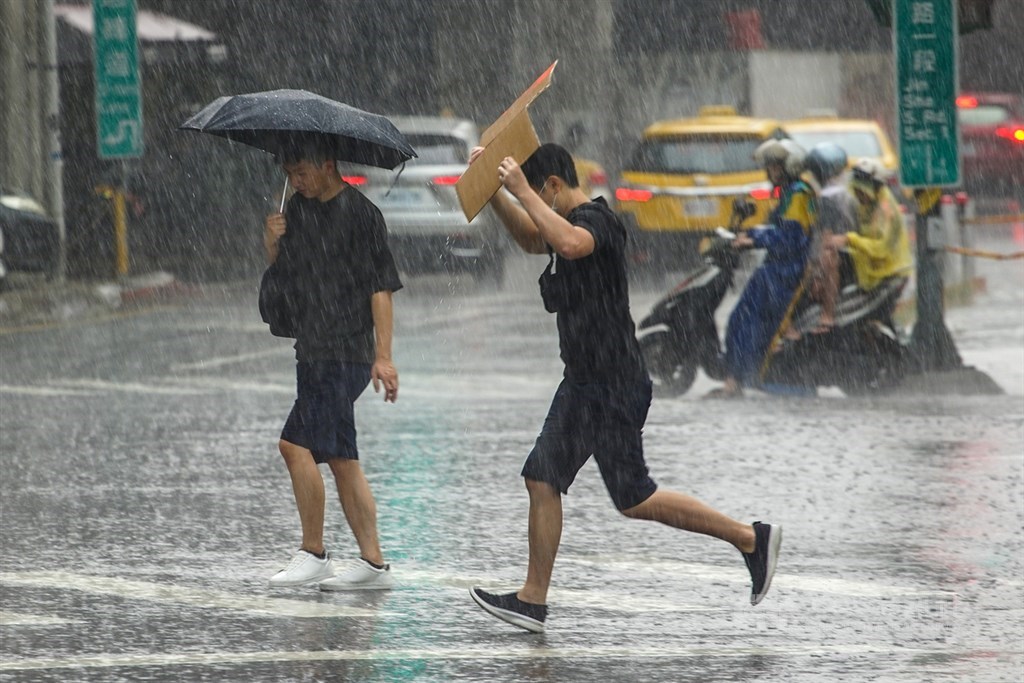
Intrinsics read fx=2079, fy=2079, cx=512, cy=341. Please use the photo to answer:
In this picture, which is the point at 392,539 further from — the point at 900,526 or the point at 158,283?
the point at 158,283

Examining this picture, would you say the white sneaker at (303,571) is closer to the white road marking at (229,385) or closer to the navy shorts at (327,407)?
the navy shorts at (327,407)

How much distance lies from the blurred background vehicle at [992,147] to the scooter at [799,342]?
22.4 metres

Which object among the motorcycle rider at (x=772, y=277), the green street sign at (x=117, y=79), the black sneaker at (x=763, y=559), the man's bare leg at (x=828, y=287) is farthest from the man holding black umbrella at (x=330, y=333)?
the green street sign at (x=117, y=79)

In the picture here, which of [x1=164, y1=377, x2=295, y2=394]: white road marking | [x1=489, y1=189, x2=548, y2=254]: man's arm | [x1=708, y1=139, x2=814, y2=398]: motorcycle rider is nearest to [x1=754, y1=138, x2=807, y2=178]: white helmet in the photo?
[x1=708, y1=139, x2=814, y2=398]: motorcycle rider

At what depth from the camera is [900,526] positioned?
8727 mm

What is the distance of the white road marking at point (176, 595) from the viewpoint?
7215 millimetres

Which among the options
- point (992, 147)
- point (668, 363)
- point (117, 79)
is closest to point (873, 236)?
point (668, 363)

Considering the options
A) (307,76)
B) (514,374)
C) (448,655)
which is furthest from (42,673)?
(307,76)

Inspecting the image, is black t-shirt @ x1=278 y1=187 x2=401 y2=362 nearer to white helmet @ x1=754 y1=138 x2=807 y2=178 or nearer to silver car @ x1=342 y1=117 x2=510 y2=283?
white helmet @ x1=754 y1=138 x2=807 y2=178

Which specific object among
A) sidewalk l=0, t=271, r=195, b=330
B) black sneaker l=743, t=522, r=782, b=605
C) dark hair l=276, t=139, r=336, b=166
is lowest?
black sneaker l=743, t=522, r=782, b=605

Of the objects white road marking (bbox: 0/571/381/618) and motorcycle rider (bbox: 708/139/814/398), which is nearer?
white road marking (bbox: 0/571/381/618)

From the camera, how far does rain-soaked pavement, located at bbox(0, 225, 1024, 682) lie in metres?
6.51

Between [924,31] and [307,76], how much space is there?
28846 millimetres

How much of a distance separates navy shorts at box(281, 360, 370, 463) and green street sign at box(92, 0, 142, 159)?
15721 millimetres
